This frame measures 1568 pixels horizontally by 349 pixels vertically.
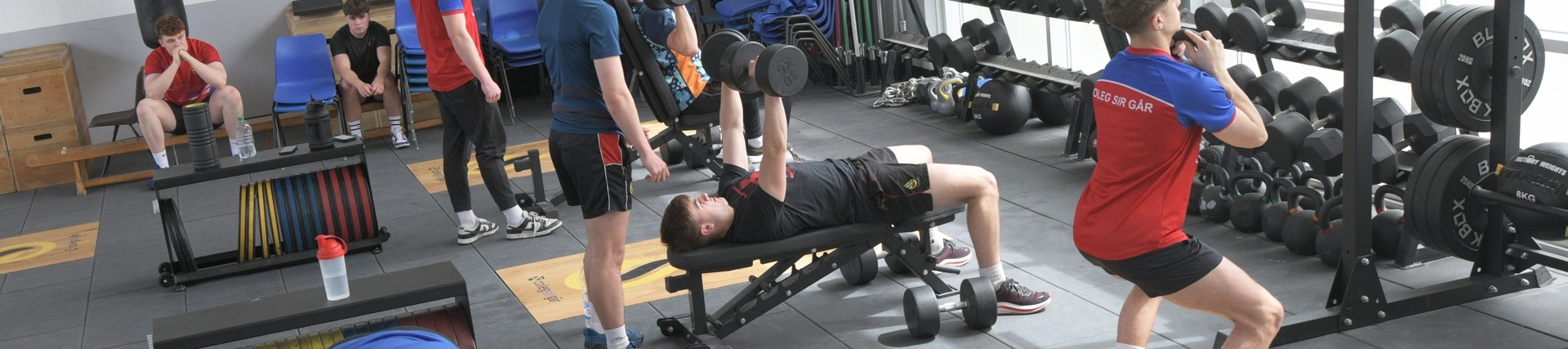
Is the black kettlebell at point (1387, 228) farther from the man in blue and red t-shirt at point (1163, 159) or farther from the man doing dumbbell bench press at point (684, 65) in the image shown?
the man doing dumbbell bench press at point (684, 65)

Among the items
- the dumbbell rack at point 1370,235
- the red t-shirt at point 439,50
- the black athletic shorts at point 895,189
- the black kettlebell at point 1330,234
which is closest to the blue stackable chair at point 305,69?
the red t-shirt at point 439,50

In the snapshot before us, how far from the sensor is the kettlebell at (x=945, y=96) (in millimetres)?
6840

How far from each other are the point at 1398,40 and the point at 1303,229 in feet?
2.14

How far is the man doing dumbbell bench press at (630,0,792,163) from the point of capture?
3.69 m

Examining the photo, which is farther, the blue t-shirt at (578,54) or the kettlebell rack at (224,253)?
the kettlebell rack at (224,253)

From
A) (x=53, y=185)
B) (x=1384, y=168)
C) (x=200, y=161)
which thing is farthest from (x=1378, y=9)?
(x=53, y=185)

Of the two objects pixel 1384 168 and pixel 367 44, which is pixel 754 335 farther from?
pixel 367 44

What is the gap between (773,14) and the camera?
25.8ft

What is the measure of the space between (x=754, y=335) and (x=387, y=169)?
383 cm

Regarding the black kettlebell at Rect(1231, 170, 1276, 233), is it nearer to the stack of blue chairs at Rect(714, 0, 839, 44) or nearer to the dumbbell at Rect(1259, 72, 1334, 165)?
the dumbbell at Rect(1259, 72, 1334, 165)

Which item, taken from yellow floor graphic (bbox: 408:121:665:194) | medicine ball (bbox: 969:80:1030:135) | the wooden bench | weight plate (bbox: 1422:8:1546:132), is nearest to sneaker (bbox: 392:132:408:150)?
the wooden bench

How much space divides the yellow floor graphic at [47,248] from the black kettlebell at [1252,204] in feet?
15.4

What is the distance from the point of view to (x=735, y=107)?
3654mm

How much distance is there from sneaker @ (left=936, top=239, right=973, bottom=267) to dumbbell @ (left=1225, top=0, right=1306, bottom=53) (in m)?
1.25
